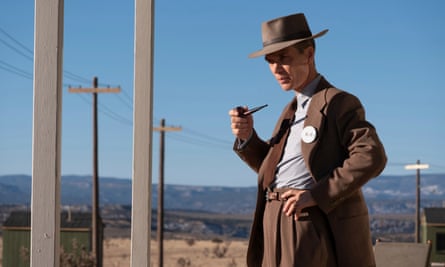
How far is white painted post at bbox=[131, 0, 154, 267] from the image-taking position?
148 inches

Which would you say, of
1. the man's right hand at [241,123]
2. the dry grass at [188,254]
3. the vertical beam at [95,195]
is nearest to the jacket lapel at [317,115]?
the man's right hand at [241,123]

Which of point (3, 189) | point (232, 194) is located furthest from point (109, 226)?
point (232, 194)

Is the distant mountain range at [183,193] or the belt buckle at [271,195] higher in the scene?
the distant mountain range at [183,193]

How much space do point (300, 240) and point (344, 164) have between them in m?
0.30

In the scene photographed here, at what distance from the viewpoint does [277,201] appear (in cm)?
321

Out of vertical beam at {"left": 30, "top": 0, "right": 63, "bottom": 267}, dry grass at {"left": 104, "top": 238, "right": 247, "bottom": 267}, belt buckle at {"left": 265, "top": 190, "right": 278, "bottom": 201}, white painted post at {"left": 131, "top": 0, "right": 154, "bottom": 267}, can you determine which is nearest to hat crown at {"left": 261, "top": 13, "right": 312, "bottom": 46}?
belt buckle at {"left": 265, "top": 190, "right": 278, "bottom": 201}

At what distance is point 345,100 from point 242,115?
0.39 metres

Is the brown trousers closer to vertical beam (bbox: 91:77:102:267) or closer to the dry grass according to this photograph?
vertical beam (bbox: 91:77:102:267)

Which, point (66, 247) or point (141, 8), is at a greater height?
point (141, 8)

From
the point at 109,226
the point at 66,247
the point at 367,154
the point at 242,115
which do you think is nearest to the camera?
the point at 367,154

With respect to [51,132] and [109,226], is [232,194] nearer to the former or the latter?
[109,226]

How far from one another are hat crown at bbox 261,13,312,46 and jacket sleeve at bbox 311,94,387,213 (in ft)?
0.95

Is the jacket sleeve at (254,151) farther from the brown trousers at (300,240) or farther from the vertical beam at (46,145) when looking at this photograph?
the vertical beam at (46,145)

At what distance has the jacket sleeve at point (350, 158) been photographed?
3.09 m
